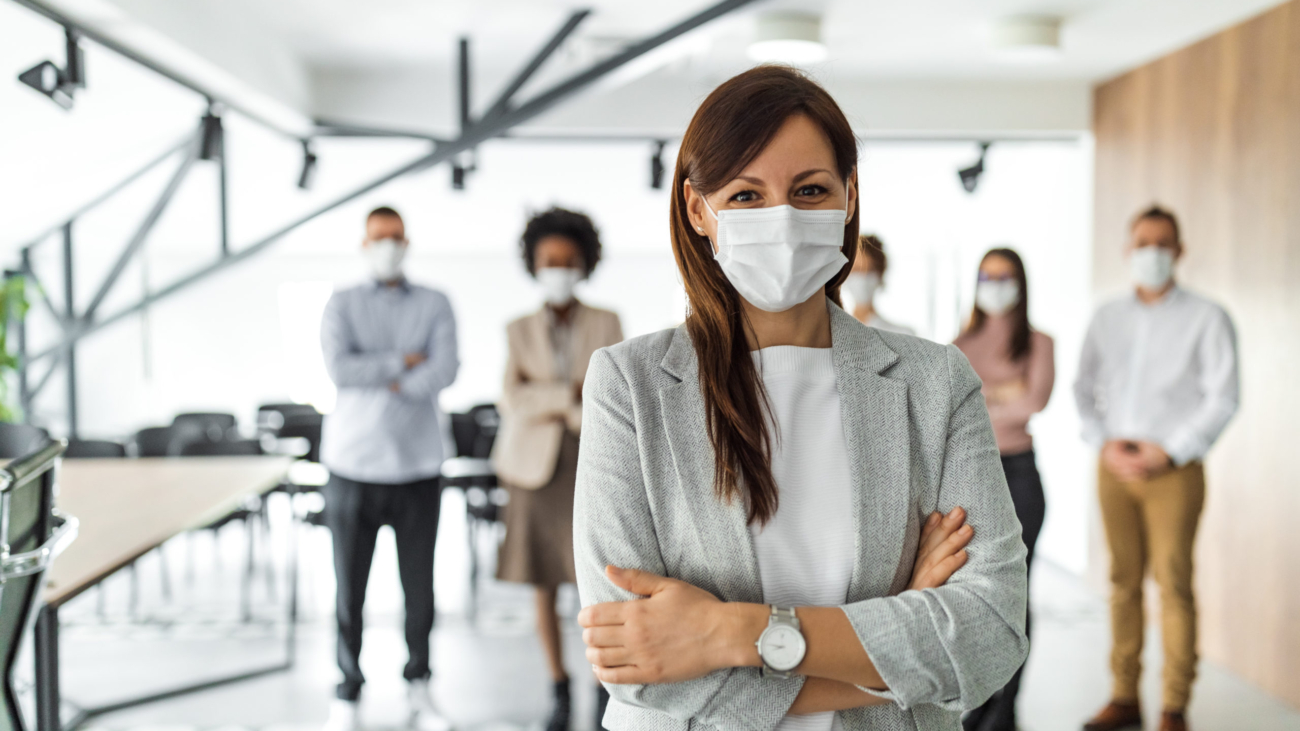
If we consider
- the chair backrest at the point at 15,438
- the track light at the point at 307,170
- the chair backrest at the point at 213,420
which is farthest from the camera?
the chair backrest at the point at 213,420

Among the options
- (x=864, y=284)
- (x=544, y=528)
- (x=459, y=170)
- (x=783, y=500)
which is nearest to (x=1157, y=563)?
(x=864, y=284)

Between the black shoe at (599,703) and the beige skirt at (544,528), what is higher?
the beige skirt at (544,528)

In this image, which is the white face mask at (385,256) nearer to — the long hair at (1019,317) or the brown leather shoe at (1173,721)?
the long hair at (1019,317)

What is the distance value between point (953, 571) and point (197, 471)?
3.56 m

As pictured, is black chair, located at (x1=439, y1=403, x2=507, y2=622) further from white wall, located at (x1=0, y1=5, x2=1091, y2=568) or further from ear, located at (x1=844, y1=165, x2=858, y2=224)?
ear, located at (x1=844, y1=165, x2=858, y2=224)

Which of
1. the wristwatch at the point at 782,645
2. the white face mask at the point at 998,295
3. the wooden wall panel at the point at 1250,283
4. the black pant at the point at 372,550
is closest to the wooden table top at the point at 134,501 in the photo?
the black pant at the point at 372,550

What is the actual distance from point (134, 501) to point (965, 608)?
303 cm

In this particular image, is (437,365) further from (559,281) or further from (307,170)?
(307,170)

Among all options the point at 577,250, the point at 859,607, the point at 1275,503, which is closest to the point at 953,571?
the point at 859,607

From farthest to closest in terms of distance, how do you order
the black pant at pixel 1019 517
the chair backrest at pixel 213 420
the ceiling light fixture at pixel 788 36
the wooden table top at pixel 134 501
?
the chair backrest at pixel 213 420
the ceiling light fixture at pixel 788 36
the black pant at pixel 1019 517
the wooden table top at pixel 134 501

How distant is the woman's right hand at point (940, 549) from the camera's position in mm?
1088

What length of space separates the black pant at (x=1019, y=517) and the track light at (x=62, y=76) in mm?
3525

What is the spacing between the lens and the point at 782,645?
3.37 feet

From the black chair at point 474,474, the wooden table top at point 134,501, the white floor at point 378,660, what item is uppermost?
the wooden table top at point 134,501
